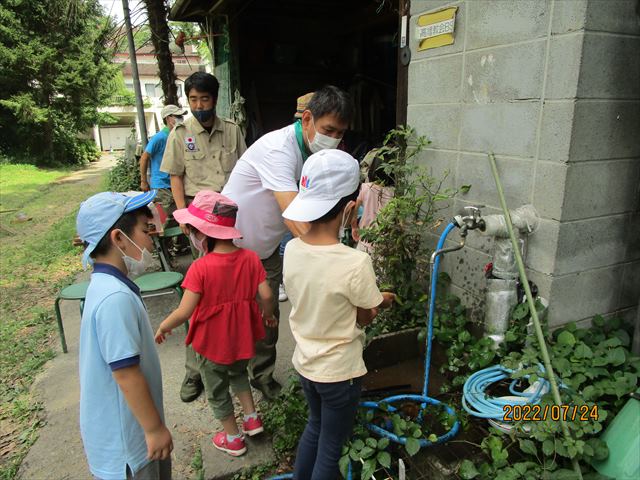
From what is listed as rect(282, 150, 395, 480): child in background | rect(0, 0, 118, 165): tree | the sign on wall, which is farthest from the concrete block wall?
rect(0, 0, 118, 165): tree

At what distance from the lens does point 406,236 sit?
3.13 meters

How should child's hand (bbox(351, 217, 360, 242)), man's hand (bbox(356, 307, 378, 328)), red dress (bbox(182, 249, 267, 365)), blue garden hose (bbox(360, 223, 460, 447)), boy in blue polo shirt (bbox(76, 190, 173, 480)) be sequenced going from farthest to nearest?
child's hand (bbox(351, 217, 360, 242)) → red dress (bbox(182, 249, 267, 365)) → blue garden hose (bbox(360, 223, 460, 447)) → man's hand (bbox(356, 307, 378, 328)) → boy in blue polo shirt (bbox(76, 190, 173, 480))

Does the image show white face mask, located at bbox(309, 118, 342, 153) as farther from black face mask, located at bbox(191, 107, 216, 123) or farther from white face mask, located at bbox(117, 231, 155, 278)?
black face mask, located at bbox(191, 107, 216, 123)

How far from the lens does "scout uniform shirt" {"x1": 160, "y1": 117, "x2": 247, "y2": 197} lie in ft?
12.8

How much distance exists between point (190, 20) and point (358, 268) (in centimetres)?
727

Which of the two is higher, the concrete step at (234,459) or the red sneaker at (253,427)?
the red sneaker at (253,427)

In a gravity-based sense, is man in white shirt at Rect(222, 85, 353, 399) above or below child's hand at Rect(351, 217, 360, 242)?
above

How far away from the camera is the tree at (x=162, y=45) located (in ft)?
24.1

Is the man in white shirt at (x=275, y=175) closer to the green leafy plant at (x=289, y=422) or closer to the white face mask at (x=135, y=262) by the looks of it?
the green leafy plant at (x=289, y=422)

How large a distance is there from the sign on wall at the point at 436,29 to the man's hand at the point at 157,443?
272 centimetres

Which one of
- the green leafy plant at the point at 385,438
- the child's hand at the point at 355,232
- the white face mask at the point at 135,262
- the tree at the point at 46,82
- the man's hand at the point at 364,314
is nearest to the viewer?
the white face mask at the point at 135,262

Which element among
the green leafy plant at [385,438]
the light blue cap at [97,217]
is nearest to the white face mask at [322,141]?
the light blue cap at [97,217]

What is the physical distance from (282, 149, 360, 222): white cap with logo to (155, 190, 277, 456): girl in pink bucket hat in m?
0.66

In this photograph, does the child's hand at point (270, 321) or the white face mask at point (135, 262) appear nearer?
the white face mask at point (135, 262)
